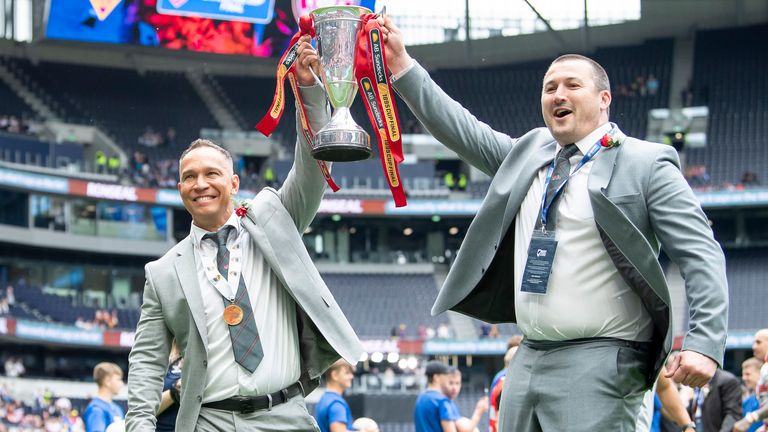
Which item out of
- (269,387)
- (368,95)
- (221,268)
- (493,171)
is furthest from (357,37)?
(269,387)

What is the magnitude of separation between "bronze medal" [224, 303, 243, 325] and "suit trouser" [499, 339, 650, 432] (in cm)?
105

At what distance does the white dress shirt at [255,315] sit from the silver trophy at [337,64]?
522 millimetres

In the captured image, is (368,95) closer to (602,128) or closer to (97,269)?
(602,128)

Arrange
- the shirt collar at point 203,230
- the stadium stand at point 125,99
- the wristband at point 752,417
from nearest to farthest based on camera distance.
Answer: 1. the shirt collar at point 203,230
2. the wristband at point 752,417
3. the stadium stand at point 125,99

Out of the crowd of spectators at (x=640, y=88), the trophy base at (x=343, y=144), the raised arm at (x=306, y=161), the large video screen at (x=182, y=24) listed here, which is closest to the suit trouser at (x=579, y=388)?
the trophy base at (x=343, y=144)

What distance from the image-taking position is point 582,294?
3779mm

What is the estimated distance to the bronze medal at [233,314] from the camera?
436cm

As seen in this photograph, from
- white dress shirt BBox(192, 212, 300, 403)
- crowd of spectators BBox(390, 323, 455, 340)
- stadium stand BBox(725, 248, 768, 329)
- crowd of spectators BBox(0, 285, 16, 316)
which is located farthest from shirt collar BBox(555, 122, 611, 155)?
crowd of spectators BBox(0, 285, 16, 316)

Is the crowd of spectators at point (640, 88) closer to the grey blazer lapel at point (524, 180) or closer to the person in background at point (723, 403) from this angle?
the person in background at point (723, 403)

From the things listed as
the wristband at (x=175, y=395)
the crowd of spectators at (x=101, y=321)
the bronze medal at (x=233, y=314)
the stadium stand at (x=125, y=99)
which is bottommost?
the crowd of spectators at (x=101, y=321)

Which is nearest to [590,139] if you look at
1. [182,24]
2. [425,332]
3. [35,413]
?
[35,413]

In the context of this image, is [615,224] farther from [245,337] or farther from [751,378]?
[751,378]

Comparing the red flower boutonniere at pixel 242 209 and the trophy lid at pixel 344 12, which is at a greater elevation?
the trophy lid at pixel 344 12

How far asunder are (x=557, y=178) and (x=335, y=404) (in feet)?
13.8
